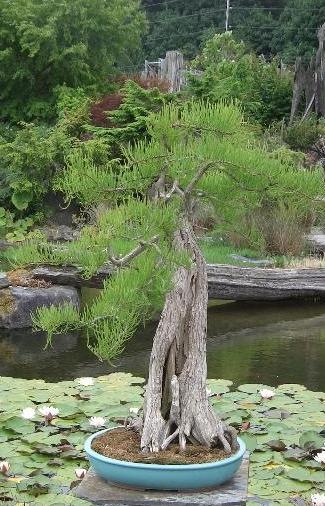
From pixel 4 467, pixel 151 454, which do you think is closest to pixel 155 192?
pixel 151 454

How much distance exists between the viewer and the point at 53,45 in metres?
14.0

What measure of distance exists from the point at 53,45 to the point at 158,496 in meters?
12.4

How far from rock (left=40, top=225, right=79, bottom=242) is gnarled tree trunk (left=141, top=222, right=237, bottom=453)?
8.84 metres

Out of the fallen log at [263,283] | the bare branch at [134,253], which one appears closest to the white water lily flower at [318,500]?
the bare branch at [134,253]

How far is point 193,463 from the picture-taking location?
8.32ft

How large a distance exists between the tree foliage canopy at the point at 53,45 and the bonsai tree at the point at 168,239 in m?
11.4

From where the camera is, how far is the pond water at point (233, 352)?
6.14 m

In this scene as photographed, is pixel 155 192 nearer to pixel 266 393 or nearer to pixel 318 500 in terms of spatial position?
pixel 318 500

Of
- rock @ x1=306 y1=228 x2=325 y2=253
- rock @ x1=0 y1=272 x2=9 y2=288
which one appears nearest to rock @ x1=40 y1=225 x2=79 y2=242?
rock @ x1=306 y1=228 x2=325 y2=253

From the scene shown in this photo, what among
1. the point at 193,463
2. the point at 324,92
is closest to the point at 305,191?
the point at 193,463

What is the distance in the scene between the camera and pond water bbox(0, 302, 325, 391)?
6145 mm

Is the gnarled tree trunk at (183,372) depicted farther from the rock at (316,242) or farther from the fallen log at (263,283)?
the rock at (316,242)

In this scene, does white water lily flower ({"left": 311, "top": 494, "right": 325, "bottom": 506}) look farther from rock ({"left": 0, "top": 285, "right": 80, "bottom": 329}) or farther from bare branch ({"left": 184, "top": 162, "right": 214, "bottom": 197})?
rock ({"left": 0, "top": 285, "right": 80, "bottom": 329})

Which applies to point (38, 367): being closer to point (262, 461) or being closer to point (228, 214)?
point (262, 461)
